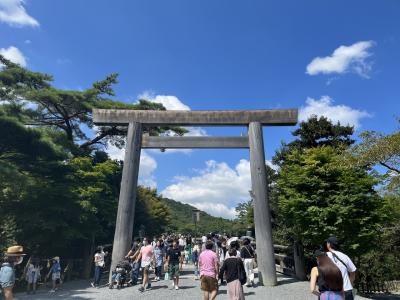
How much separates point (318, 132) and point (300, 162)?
7575 mm

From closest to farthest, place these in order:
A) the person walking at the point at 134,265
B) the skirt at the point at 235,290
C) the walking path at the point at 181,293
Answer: the skirt at the point at 235,290 → the walking path at the point at 181,293 → the person walking at the point at 134,265

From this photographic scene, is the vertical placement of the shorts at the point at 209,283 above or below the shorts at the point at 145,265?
below

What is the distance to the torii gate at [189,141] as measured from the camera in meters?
11.8

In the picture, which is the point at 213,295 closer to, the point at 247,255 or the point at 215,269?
the point at 215,269

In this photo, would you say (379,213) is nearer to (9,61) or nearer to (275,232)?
(275,232)

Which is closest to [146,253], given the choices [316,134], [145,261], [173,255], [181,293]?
[145,261]

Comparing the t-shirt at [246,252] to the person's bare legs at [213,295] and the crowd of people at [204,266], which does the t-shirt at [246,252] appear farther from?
the person's bare legs at [213,295]

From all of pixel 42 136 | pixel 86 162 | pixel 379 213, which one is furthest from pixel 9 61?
pixel 379 213

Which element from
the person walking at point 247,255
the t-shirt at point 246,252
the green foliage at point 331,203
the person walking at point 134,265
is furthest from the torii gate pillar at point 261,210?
the person walking at point 134,265

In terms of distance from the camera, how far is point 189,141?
1289 cm

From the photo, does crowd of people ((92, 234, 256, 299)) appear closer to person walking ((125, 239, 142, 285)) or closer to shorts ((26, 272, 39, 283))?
person walking ((125, 239, 142, 285))

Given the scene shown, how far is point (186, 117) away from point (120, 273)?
19.3 feet

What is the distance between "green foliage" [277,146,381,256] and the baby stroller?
6.03 m

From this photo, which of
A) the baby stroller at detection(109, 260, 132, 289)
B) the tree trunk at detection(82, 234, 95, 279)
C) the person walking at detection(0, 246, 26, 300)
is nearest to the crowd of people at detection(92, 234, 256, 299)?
the baby stroller at detection(109, 260, 132, 289)
